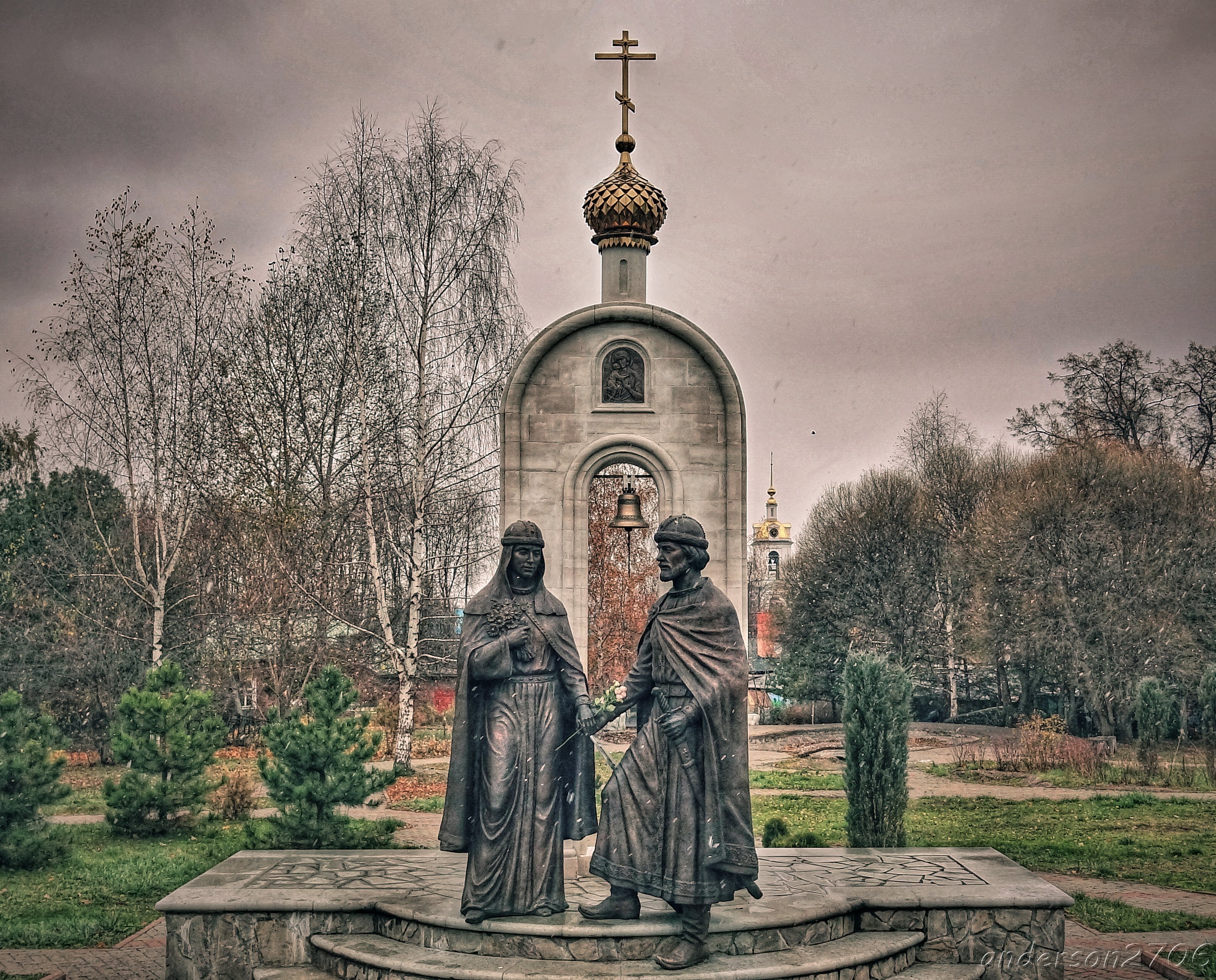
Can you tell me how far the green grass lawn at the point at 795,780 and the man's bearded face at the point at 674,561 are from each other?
10792 mm

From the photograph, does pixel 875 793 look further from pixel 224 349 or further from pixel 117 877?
pixel 224 349

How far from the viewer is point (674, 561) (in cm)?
585

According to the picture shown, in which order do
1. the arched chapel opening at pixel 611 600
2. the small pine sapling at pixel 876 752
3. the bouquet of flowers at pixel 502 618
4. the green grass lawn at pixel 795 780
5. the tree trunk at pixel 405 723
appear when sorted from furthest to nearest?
the arched chapel opening at pixel 611 600, the green grass lawn at pixel 795 780, the tree trunk at pixel 405 723, the small pine sapling at pixel 876 752, the bouquet of flowers at pixel 502 618

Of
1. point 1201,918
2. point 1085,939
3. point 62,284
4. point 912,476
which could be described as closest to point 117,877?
point 1085,939

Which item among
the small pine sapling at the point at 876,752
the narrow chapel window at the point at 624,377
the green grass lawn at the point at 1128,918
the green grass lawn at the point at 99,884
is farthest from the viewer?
the small pine sapling at the point at 876,752

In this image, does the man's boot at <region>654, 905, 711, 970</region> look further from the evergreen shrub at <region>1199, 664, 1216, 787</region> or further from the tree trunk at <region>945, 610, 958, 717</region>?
the tree trunk at <region>945, 610, 958, 717</region>

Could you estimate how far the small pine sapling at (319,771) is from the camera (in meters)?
9.66

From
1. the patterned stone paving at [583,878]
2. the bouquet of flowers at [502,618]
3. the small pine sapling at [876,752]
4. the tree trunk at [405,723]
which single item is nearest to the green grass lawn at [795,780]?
the tree trunk at [405,723]

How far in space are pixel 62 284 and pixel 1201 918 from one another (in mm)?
17153

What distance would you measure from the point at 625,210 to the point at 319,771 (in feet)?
18.8

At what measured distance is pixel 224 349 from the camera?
18.2 m

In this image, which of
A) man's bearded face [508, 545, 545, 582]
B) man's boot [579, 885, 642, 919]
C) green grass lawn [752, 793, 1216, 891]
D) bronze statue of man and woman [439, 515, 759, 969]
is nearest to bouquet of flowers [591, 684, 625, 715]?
bronze statue of man and woman [439, 515, 759, 969]

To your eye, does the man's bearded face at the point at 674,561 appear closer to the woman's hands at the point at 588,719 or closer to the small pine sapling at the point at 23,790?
the woman's hands at the point at 588,719

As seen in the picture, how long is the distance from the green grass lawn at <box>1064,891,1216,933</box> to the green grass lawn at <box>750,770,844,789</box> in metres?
6.57
